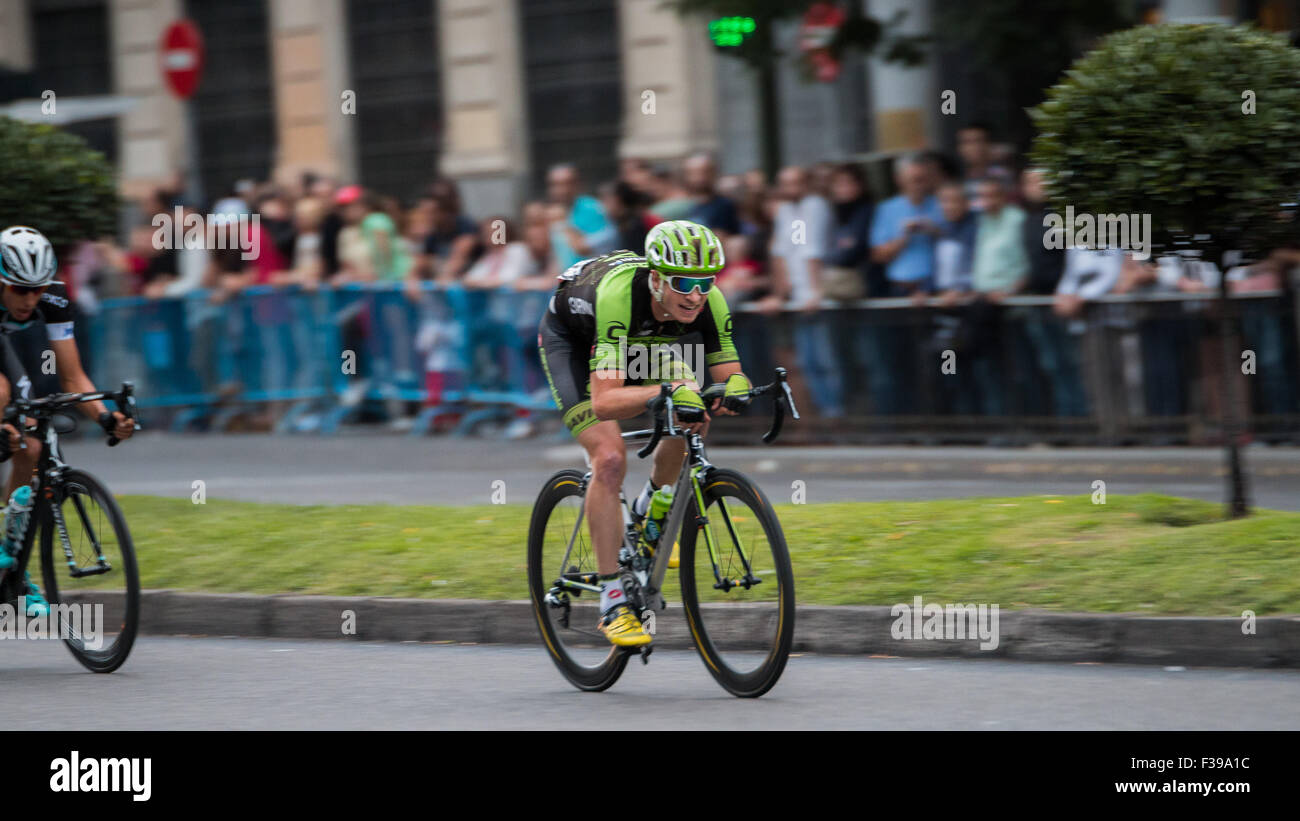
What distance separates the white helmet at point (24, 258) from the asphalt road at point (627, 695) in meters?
1.58

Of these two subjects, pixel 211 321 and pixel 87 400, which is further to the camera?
pixel 211 321

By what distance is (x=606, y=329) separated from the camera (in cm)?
733

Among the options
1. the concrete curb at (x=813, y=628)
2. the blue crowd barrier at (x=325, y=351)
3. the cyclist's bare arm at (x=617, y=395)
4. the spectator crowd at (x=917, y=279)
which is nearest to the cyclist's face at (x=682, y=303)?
the cyclist's bare arm at (x=617, y=395)

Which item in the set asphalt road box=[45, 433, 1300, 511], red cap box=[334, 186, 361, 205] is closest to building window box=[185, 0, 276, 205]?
red cap box=[334, 186, 361, 205]

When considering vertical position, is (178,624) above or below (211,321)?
below

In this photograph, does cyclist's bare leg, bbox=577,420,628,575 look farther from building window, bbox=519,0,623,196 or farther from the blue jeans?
building window, bbox=519,0,623,196

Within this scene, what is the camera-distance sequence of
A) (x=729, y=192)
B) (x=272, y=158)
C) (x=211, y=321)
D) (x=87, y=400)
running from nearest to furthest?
(x=87, y=400)
(x=729, y=192)
(x=211, y=321)
(x=272, y=158)

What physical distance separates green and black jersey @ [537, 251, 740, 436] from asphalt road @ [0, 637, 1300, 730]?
3.51 ft

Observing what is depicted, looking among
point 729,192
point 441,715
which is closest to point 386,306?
point 729,192

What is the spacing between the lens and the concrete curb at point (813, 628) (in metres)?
7.60

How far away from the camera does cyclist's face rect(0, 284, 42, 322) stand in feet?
27.4
